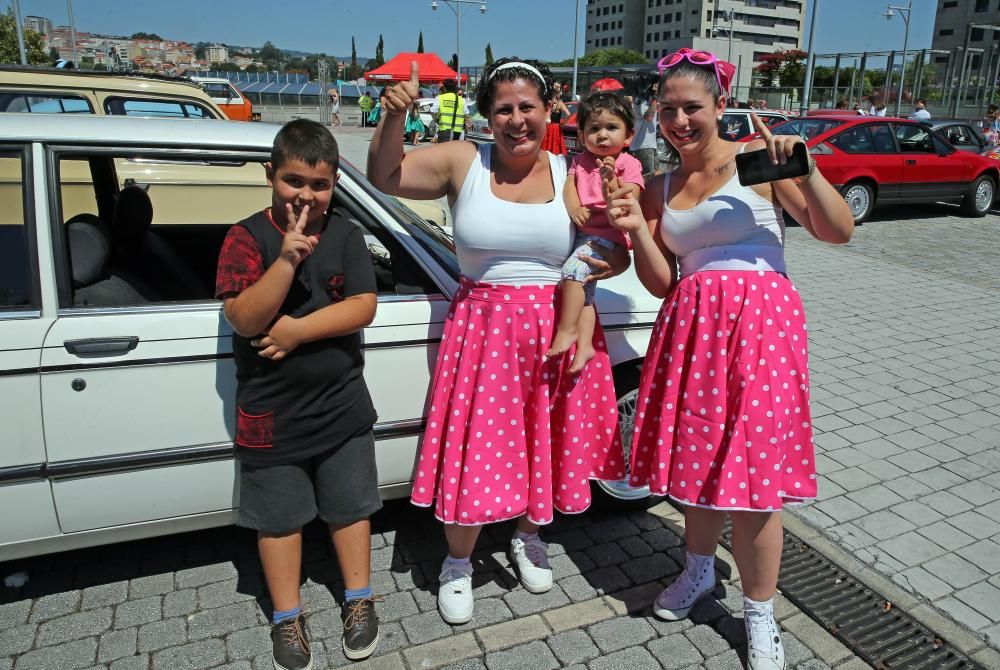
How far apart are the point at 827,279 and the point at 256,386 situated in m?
7.52

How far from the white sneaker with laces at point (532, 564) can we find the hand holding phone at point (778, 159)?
1636 mm

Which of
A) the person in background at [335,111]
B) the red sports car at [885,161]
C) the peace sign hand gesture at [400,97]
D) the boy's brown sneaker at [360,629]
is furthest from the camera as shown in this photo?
the person in background at [335,111]

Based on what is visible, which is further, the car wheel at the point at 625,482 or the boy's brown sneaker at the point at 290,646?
the car wheel at the point at 625,482

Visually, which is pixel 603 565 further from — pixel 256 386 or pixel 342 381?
pixel 256 386

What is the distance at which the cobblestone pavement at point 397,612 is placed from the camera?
2.57 m

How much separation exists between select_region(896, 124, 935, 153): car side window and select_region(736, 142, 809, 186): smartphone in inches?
428

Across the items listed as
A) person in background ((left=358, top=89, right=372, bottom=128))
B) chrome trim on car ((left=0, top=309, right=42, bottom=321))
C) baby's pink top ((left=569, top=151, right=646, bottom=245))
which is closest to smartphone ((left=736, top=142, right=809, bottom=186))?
baby's pink top ((left=569, top=151, right=646, bottom=245))

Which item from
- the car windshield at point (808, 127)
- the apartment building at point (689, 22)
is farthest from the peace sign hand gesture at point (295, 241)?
the apartment building at point (689, 22)

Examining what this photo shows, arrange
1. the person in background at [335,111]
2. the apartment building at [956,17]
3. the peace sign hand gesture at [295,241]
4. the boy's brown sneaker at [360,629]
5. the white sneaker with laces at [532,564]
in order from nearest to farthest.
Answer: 1. the peace sign hand gesture at [295,241]
2. the boy's brown sneaker at [360,629]
3. the white sneaker with laces at [532,564]
4. the person in background at [335,111]
5. the apartment building at [956,17]

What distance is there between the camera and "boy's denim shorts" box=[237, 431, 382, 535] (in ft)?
7.80

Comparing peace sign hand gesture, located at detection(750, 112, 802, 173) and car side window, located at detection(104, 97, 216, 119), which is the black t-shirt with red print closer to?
peace sign hand gesture, located at detection(750, 112, 802, 173)

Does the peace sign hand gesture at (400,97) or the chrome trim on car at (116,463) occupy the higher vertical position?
the peace sign hand gesture at (400,97)

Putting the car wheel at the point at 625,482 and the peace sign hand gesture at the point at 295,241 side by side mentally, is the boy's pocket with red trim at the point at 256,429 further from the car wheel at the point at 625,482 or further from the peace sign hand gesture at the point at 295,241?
the car wheel at the point at 625,482

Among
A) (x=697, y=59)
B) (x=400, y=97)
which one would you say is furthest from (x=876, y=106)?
(x=400, y=97)
